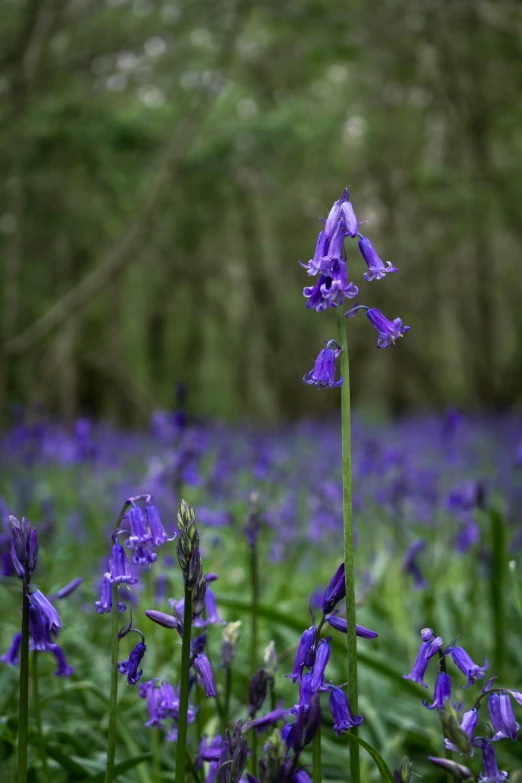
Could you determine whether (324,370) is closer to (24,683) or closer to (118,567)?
(118,567)

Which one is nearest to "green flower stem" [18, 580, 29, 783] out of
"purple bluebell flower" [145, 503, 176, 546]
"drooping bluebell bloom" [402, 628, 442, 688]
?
"purple bluebell flower" [145, 503, 176, 546]

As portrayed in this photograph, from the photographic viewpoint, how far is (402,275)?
1712cm

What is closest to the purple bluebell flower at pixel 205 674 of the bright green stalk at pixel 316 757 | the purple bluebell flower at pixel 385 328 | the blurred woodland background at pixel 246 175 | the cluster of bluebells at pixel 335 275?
the bright green stalk at pixel 316 757

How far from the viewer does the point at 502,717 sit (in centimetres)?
138

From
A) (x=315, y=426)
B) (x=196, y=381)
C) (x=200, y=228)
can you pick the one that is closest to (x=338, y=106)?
(x=200, y=228)

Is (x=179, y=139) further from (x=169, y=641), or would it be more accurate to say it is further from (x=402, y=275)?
(x=402, y=275)

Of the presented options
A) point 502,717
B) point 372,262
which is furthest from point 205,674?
point 372,262

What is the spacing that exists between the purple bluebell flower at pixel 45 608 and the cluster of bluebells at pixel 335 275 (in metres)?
0.67

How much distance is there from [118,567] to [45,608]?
0.16 m

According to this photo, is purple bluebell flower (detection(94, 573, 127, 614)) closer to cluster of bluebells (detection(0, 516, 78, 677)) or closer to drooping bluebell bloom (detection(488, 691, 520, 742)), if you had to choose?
cluster of bluebells (detection(0, 516, 78, 677))

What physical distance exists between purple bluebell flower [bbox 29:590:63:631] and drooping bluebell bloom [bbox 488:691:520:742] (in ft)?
2.74

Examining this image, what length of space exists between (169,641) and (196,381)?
23391mm

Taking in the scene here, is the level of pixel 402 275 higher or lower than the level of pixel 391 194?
lower

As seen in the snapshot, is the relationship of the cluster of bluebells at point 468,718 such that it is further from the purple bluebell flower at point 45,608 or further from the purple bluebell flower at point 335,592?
the purple bluebell flower at point 45,608
